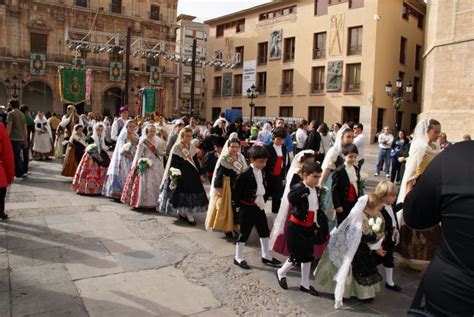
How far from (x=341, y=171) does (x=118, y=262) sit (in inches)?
117

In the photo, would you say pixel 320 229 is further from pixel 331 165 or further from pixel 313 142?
pixel 313 142

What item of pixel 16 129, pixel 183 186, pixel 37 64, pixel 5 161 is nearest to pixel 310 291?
pixel 183 186

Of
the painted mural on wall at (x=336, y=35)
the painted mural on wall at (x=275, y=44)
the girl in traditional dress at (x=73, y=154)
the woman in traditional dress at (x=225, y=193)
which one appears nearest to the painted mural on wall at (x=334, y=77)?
the painted mural on wall at (x=336, y=35)

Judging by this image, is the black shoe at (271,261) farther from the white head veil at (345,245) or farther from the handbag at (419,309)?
the handbag at (419,309)

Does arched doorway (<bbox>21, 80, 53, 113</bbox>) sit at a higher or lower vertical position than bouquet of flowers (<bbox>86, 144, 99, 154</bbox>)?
higher

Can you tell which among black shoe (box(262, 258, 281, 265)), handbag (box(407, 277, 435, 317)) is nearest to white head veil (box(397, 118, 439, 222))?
black shoe (box(262, 258, 281, 265))

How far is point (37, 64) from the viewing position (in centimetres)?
3678

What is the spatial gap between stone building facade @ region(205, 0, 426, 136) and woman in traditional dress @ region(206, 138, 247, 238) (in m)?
25.0

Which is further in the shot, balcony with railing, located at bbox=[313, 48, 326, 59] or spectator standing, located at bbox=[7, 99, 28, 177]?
balcony with railing, located at bbox=[313, 48, 326, 59]

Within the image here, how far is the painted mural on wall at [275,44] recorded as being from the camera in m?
36.4

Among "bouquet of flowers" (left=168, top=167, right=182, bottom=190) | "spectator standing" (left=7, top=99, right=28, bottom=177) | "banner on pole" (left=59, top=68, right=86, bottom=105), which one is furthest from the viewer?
"banner on pole" (left=59, top=68, right=86, bottom=105)

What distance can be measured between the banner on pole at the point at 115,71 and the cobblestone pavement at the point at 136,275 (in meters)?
35.3

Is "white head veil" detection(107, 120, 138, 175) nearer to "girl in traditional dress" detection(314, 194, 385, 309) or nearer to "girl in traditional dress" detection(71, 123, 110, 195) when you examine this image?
"girl in traditional dress" detection(71, 123, 110, 195)

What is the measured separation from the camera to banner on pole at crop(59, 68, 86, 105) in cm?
1578
